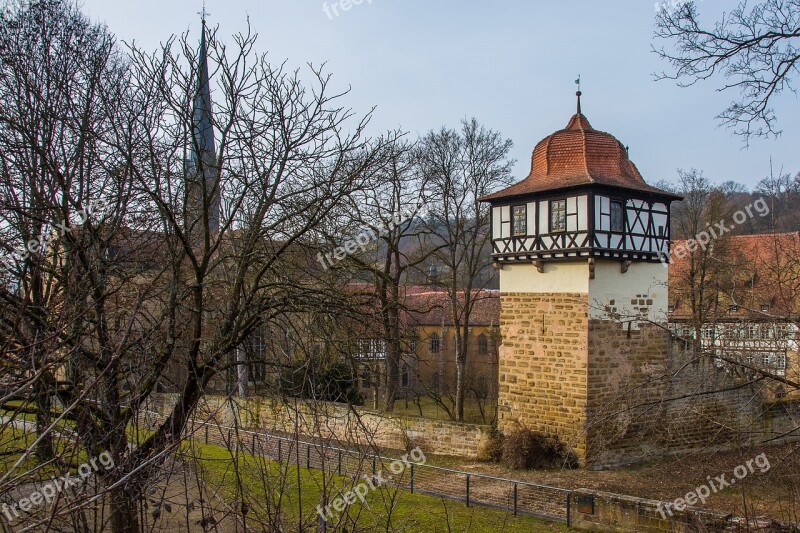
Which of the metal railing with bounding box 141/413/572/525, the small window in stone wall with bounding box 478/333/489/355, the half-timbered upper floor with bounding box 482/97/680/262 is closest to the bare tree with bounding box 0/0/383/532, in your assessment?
the metal railing with bounding box 141/413/572/525

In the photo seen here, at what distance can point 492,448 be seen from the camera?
15.7 metres

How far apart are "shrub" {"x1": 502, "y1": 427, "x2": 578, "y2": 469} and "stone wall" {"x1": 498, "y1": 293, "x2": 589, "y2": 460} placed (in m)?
0.24

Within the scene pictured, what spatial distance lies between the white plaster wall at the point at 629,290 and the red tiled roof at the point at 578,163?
6.03 feet

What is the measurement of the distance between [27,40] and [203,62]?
2927mm

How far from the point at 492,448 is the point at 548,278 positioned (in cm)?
432

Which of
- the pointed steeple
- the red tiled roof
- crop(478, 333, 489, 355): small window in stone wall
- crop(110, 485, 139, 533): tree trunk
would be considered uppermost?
the red tiled roof

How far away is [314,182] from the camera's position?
21.7 ft

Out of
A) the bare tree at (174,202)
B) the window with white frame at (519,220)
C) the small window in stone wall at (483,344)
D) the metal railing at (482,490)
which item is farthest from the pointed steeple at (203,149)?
the small window in stone wall at (483,344)

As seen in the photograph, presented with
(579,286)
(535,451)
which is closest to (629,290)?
(579,286)

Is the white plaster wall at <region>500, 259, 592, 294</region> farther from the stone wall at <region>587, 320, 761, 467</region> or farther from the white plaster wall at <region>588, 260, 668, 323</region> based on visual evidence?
the stone wall at <region>587, 320, 761, 467</region>

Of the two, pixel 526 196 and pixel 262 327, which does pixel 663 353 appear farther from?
pixel 262 327

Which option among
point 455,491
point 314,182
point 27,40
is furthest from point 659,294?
point 27,40

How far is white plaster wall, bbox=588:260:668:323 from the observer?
14.3 m

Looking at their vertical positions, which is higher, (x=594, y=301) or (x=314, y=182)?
(x=314, y=182)
